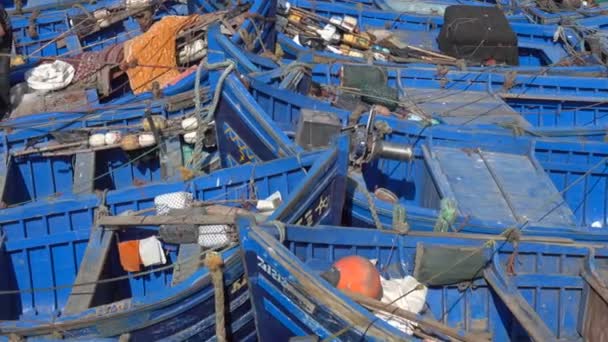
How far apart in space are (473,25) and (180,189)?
638 centimetres

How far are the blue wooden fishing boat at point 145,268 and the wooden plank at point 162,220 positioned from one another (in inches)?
0.5

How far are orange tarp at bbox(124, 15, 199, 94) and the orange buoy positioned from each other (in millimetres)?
5302

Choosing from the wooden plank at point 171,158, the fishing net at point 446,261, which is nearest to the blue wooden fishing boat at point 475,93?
the wooden plank at point 171,158

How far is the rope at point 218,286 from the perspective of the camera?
6.91 m

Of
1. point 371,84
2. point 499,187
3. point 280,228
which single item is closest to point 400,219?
point 280,228

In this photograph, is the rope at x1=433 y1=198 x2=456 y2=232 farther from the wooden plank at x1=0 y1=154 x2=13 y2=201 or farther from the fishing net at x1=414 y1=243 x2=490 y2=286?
the wooden plank at x1=0 y1=154 x2=13 y2=201

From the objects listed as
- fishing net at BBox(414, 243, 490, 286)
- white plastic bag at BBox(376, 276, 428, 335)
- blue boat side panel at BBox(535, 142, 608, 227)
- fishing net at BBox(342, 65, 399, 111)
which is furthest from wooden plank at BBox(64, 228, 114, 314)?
blue boat side panel at BBox(535, 142, 608, 227)

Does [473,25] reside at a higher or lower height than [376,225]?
higher

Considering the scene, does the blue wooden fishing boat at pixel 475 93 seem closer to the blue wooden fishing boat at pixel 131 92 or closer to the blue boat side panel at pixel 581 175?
the blue boat side panel at pixel 581 175

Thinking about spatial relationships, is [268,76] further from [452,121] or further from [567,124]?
[567,124]

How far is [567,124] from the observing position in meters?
11.8

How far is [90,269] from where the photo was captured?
824cm

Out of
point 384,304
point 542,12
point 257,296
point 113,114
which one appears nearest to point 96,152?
point 113,114

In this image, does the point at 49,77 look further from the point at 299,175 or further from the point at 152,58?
the point at 299,175
